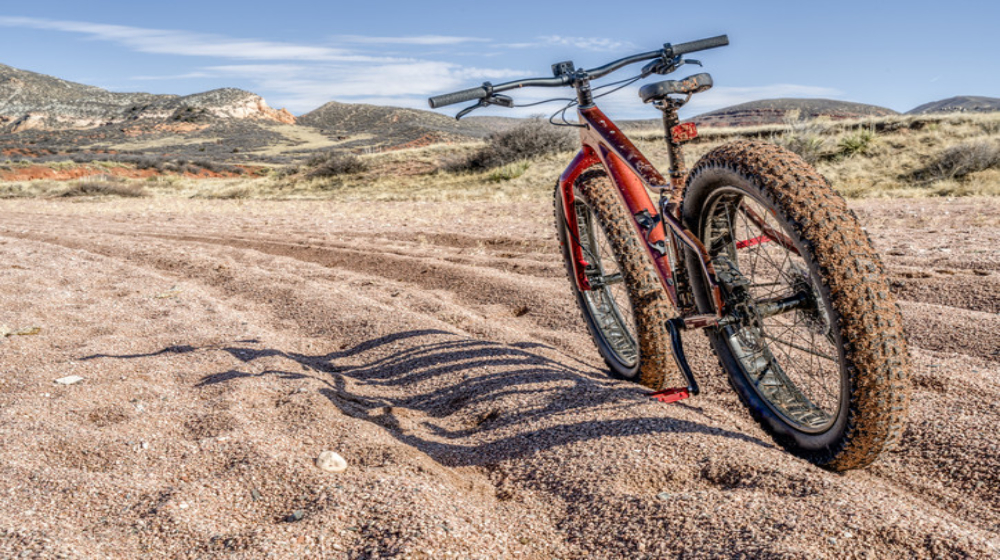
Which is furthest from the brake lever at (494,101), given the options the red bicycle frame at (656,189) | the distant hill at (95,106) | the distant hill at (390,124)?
the distant hill at (95,106)

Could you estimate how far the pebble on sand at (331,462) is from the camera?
223 cm

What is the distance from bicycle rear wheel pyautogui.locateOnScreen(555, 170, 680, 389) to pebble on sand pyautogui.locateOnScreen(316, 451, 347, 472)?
1367 millimetres

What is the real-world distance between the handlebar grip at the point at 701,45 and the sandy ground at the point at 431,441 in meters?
1.52

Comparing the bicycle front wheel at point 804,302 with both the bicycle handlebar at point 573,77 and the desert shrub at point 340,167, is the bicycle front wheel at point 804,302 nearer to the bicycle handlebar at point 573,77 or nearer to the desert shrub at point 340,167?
the bicycle handlebar at point 573,77

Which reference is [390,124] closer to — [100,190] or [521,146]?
[100,190]

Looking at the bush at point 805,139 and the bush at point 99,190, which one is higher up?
the bush at point 805,139

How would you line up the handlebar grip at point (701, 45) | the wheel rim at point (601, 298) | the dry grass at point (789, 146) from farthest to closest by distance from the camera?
the dry grass at point (789, 146) → the wheel rim at point (601, 298) → the handlebar grip at point (701, 45)

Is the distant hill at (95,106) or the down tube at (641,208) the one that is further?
the distant hill at (95,106)

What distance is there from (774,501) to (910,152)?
1758cm

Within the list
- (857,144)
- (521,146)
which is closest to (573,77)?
(857,144)

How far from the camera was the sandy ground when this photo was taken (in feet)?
5.80

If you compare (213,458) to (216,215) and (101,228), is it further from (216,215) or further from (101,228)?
(216,215)

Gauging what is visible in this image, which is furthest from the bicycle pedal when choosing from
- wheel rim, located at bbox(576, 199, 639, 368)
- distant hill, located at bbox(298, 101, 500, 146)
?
distant hill, located at bbox(298, 101, 500, 146)

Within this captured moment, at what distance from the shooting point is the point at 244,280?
6.11 m
